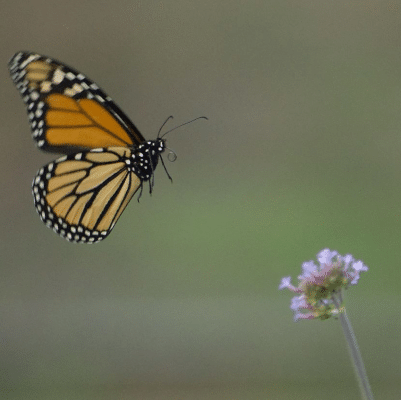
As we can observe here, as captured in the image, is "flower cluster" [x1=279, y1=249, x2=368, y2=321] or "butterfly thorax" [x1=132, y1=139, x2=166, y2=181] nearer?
"flower cluster" [x1=279, y1=249, x2=368, y2=321]

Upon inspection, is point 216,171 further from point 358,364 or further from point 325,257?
point 358,364

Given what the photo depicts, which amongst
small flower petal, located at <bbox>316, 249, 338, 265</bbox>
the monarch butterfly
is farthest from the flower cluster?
the monarch butterfly

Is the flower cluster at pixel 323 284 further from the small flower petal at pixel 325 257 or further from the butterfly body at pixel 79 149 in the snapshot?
the butterfly body at pixel 79 149

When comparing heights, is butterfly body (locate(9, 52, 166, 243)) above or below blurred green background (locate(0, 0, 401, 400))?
→ below

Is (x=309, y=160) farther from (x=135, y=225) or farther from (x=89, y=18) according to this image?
(x=89, y=18)

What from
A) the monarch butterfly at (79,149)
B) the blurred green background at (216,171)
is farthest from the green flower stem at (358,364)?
the blurred green background at (216,171)

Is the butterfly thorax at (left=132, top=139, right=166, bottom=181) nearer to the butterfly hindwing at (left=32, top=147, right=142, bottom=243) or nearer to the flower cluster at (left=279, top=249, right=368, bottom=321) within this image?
the butterfly hindwing at (left=32, top=147, right=142, bottom=243)

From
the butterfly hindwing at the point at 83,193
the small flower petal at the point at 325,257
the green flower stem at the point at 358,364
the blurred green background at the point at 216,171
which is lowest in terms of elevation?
the green flower stem at the point at 358,364

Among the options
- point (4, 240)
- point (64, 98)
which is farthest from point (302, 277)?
point (4, 240)

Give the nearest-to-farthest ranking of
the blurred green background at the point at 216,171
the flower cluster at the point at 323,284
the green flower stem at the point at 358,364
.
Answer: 1. the green flower stem at the point at 358,364
2. the flower cluster at the point at 323,284
3. the blurred green background at the point at 216,171
